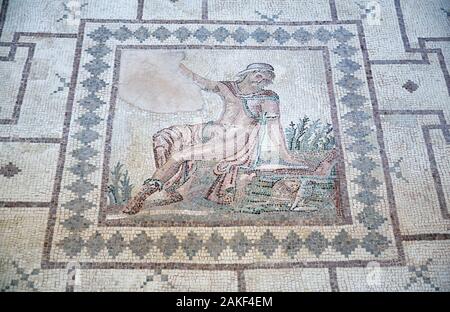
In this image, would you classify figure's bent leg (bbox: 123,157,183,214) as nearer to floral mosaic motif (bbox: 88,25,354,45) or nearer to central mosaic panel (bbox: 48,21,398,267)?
central mosaic panel (bbox: 48,21,398,267)

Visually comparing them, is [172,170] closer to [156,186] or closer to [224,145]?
[156,186]

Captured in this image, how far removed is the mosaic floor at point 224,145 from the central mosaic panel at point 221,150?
0.05 feet

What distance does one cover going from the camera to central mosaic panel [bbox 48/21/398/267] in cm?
540

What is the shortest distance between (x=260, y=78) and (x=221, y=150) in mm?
902

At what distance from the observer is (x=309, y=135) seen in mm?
5992

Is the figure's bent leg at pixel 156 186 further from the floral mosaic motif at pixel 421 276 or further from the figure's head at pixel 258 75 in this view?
the floral mosaic motif at pixel 421 276

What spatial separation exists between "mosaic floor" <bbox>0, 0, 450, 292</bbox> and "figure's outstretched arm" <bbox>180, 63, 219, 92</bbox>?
0.04 feet

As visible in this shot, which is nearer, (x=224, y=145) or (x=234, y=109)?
(x=224, y=145)

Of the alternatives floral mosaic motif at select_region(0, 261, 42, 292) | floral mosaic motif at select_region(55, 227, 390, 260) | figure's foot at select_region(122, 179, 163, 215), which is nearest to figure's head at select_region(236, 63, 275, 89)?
figure's foot at select_region(122, 179, 163, 215)

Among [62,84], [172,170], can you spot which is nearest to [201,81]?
[172,170]

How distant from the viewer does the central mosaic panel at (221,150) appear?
5398 millimetres

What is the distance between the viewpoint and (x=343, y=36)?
6.66 metres

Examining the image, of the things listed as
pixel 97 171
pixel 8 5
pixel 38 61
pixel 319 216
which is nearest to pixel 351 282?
pixel 319 216
